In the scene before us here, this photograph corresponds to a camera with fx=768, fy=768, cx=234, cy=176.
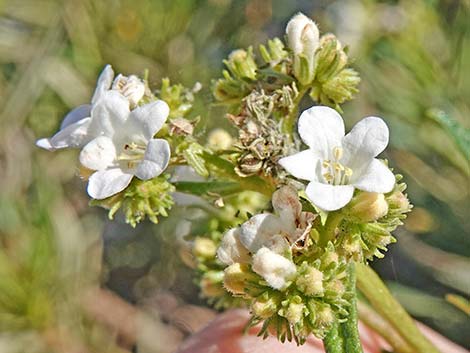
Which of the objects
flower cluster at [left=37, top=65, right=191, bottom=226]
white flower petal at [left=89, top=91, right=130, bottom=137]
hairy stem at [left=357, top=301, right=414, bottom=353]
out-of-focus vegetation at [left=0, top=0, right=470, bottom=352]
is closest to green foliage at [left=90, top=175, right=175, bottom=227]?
flower cluster at [left=37, top=65, right=191, bottom=226]

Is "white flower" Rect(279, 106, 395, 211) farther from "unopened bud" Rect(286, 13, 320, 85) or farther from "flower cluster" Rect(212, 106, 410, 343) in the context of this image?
"unopened bud" Rect(286, 13, 320, 85)

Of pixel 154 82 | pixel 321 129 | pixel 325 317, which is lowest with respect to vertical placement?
pixel 154 82

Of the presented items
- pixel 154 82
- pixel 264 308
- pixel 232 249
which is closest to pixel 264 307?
pixel 264 308

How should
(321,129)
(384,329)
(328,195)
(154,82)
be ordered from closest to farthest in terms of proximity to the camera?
(328,195) → (321,129) → (384,329) → (154,82)

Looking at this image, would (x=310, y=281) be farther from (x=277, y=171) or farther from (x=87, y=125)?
(x=87, y=125)

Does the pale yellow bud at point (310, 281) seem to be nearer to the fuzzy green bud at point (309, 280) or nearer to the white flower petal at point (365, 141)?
the fuzzy green bud at point (309, 280)

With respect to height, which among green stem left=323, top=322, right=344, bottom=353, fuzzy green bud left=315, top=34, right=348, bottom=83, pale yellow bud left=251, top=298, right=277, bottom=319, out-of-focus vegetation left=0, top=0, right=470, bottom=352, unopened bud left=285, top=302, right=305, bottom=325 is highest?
fuzzy green bud left=315, top=34, right=348, bottom=83

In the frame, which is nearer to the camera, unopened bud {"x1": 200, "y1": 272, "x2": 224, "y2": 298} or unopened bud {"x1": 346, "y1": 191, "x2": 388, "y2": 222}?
unopened bud {"x1": 346, "y1": 191, "x2": 388, "y2": 222}

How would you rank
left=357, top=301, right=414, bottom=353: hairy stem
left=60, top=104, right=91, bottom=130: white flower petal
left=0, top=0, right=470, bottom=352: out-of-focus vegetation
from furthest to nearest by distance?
left=0, top=0, right=470, bottom=352: out-of-focus vegetation → left=357, top=301, right=414, bottom=353: hairy stem → left=60, top=104, right=91, bottom=130: white flower petal
